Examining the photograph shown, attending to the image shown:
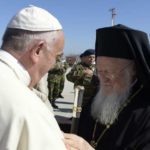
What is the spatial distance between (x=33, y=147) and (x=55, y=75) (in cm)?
1468

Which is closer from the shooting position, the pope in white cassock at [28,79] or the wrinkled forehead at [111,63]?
the pope in white cassock at [28,79]

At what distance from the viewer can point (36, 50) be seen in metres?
2.84

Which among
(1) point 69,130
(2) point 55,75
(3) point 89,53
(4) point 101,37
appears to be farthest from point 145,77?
(2) point 55,75

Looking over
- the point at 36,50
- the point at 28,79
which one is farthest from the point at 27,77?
the point at 36,50

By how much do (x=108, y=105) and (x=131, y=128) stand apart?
579 mm

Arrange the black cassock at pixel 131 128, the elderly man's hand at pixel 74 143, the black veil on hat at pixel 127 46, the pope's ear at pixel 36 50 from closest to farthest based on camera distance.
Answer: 1. the pope's ear at pixel 36 50
2. the elderly man's hand at pixel 74 143
3. the black cassock at pixel 131 128
4. the black veil on hat at pixel 127 46

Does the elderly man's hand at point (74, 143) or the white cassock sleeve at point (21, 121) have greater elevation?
the white cassock sleeve at point (21, 121)

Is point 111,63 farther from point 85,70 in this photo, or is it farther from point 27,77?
point 85,70

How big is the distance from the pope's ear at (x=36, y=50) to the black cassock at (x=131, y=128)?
3.83ft

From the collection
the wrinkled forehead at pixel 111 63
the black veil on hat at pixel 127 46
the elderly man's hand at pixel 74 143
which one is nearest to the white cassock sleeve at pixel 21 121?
the elderly man's hand at pixel 74 143

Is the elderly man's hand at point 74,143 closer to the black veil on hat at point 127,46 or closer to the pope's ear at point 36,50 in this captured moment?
the pope's ear at point 36,50

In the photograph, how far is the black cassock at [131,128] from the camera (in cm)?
363

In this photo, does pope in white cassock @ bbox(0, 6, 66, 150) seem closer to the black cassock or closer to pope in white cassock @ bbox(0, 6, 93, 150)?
pope in white cassock @ bbox(0, 6, 93, 150)

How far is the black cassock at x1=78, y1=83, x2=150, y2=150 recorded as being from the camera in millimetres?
3631
